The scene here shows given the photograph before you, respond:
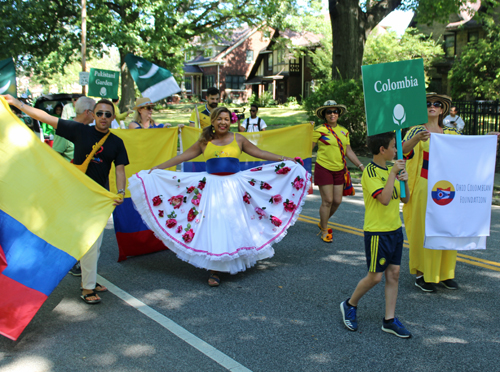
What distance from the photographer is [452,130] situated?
5.46 metres

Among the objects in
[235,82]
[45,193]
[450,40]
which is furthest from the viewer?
[235,82]

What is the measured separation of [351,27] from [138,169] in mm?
12125

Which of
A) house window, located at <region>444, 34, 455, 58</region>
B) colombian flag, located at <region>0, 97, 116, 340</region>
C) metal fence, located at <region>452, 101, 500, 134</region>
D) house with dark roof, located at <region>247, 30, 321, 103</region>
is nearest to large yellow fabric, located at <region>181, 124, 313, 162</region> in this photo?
colombian flag, located at <region>0, 97, 116, 340</region>

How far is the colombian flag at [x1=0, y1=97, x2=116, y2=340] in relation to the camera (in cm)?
392

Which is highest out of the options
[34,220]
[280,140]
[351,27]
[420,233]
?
[351,27]

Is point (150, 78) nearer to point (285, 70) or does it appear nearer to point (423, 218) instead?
point (423, 218)

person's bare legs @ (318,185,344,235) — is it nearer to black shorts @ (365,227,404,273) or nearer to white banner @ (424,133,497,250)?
white banner @ (424,133,497,250)

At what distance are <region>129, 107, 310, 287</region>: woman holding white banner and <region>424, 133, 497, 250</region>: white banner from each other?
1.68 meters

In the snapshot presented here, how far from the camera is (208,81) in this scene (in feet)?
202

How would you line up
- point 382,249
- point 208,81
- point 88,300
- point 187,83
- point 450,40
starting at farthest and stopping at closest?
point 187,83
point 208,81
point 450,40
point 88,300
point 382,249

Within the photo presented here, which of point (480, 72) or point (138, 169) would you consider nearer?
point (138, 169)

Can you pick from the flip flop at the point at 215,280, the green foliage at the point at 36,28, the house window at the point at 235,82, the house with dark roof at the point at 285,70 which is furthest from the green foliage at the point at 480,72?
the house window at the point at 235,82

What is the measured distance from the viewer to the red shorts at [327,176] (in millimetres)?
6984

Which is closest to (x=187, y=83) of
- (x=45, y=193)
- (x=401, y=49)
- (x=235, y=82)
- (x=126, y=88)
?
(x=235, y=82)
